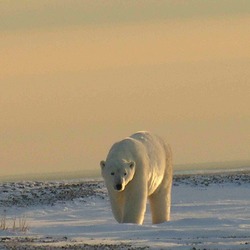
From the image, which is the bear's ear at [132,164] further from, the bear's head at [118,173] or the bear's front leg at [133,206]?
the bear's front leg at [133,206]

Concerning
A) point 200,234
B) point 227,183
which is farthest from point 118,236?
point 227,183

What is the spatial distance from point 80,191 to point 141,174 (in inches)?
355

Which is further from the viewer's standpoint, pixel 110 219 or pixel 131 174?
pixel 110 219

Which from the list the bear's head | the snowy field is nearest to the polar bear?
the bear's head

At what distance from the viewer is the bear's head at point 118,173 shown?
55.6 feet

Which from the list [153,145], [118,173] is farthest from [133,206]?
[153,145]

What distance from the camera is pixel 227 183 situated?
28.8m

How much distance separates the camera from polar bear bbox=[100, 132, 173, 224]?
675 inches

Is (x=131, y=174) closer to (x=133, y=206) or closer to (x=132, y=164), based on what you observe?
(x=132, y=164)

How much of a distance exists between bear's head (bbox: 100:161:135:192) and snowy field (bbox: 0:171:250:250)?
67 centimetres

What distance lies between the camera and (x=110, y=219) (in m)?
20.1

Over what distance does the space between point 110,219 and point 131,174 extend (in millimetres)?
3034

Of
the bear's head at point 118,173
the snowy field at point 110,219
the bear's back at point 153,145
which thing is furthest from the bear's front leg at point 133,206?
the bear's back at point 153,145

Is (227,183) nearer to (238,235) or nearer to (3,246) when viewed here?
(238,235)
